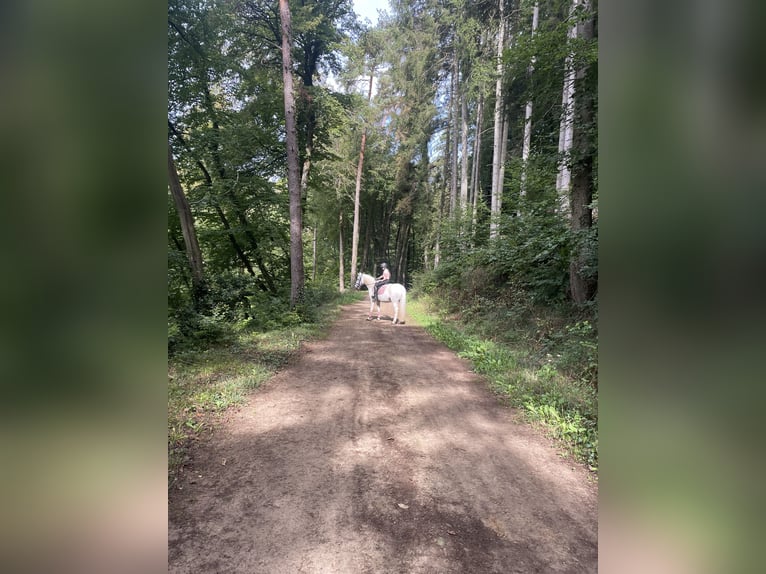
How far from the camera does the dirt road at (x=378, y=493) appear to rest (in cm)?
211

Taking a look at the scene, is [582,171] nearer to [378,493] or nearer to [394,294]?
[394,294]

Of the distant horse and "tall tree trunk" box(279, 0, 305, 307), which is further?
the distant horse

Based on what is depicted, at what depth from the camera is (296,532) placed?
7.49 ft

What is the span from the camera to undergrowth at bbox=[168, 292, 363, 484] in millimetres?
3531

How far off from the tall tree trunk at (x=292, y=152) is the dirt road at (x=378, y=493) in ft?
17.1

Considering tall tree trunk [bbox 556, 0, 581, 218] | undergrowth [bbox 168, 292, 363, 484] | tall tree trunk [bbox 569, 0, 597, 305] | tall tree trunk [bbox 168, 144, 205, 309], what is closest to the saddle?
undergrowth [bbox 168, 292, 363, 484]

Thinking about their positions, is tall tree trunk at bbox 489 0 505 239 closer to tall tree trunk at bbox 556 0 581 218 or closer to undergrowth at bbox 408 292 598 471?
tall tree trunk at bbox 556 0 581 218

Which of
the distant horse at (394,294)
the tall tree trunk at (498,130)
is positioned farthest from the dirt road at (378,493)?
the tall tree trunk at (498,130)

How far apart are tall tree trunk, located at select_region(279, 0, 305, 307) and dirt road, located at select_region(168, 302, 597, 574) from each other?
523 centimetres

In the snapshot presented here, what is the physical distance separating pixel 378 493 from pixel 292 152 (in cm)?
848

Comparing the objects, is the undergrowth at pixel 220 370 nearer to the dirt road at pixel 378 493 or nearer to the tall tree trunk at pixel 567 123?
the dirt road at pixel 378 493
